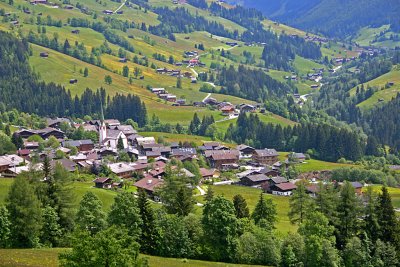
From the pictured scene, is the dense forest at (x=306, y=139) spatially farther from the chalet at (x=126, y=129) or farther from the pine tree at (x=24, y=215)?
the pine tree at (x=24, y=215)

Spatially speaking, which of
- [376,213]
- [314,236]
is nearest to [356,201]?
[376,213]

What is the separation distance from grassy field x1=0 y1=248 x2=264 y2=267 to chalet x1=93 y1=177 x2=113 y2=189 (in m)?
47.5

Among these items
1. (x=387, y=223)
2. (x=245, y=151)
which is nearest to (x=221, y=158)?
(x=245, y=151)

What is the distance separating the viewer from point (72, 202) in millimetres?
72125

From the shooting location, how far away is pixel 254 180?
425 feet

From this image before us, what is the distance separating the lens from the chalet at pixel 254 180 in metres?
129

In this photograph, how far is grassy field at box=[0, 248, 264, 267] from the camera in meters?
51.9

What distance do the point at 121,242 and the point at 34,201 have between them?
2130 centimetres

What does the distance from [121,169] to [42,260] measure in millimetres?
70108

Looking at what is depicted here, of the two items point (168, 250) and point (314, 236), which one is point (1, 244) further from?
point (314, 236)

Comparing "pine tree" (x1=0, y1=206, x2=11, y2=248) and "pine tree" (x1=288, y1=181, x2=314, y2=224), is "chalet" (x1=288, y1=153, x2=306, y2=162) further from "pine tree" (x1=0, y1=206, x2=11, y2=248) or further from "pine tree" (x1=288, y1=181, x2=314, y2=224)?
"pine tree" (x1=0, y1=206, x2=11, y2=248)

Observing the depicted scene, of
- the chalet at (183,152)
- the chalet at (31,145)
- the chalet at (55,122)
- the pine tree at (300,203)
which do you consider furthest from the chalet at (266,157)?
the pine tree at (300,203)

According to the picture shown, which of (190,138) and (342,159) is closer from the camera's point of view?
(342,159)

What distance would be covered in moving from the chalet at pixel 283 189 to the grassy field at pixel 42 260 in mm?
61118
